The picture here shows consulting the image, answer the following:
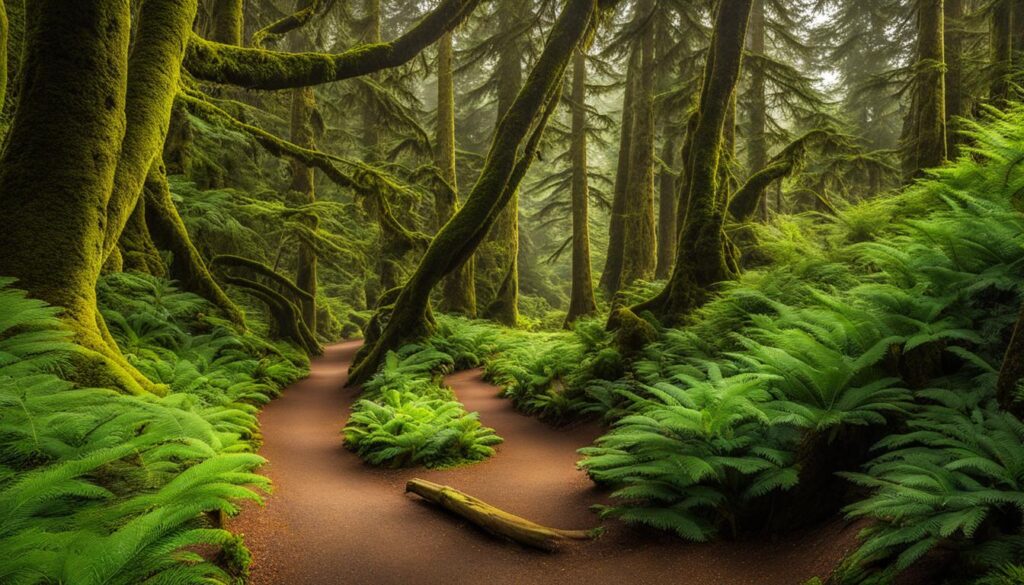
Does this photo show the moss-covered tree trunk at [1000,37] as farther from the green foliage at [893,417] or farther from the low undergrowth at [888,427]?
the green foliage at [893,417]

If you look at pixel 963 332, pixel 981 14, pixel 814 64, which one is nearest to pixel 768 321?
pixel 963 332

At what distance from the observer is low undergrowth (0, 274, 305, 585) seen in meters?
2.11

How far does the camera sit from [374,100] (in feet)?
55.4

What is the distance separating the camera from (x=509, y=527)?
4.31 metres

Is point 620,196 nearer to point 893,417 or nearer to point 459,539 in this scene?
point 893,417

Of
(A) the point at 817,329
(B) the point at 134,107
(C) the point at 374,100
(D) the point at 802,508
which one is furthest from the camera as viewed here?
(C) the point at 374,100

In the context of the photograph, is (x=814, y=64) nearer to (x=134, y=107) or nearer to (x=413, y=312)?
(x=413, y=312)

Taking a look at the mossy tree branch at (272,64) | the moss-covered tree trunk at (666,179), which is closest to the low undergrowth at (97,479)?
the mossy tree branch at (272,64)

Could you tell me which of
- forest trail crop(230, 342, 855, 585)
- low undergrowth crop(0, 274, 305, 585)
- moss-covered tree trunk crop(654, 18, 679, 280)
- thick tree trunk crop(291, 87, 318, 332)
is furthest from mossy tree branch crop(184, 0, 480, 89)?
moss-covered tree trunk crop(654, 18, 679, 280)

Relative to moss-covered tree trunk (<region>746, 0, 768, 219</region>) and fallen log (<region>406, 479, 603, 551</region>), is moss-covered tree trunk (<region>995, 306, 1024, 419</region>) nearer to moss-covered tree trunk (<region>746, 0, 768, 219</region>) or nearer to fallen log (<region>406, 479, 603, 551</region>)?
fallen log (<region>406, 479, 603, 551</region>)

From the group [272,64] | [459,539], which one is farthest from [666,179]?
[459,539]

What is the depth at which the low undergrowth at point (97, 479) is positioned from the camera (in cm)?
211

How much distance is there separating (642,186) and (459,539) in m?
14.5

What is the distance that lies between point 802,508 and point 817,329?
1.51 m
